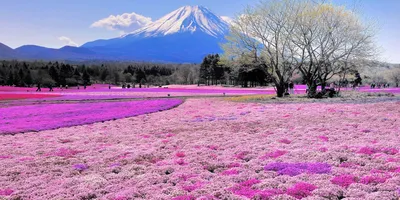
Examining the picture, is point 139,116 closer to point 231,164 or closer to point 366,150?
point 231,164

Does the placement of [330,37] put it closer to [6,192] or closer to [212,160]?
[212,160]

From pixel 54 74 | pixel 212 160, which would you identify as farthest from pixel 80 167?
pixel 54 74

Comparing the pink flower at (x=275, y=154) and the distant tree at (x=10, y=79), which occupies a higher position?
the distant tree at (x=10, y=79)

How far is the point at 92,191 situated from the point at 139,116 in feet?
67.7

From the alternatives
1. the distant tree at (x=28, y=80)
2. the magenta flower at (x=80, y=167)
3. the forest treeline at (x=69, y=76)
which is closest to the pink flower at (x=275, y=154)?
the magenta flower at (x=80, y=167)

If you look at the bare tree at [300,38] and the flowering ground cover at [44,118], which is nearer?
the flowering ground cover at [44,118]

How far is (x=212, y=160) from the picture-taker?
13852mm

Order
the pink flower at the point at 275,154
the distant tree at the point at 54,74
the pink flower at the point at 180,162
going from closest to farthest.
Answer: the pink flower at the point at 180,162, the pink flower at the point at 275,154, the distant tree at the point at 54,74

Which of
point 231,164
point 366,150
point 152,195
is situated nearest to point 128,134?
point 231,164

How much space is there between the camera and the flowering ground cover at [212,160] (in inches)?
388

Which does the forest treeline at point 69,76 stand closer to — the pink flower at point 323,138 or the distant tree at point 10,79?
the distant tree at point 10,79

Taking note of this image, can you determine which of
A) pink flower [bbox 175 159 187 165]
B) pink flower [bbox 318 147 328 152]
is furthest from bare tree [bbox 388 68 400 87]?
pink flower [bbox 175 159 187 165]

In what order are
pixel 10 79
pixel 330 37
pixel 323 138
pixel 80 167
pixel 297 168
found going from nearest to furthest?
→ pixel 297 168 < pixel 80 167 < pixel 323 138 < pixel 330 37 < pixel 10 79

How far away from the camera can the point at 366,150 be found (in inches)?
547
